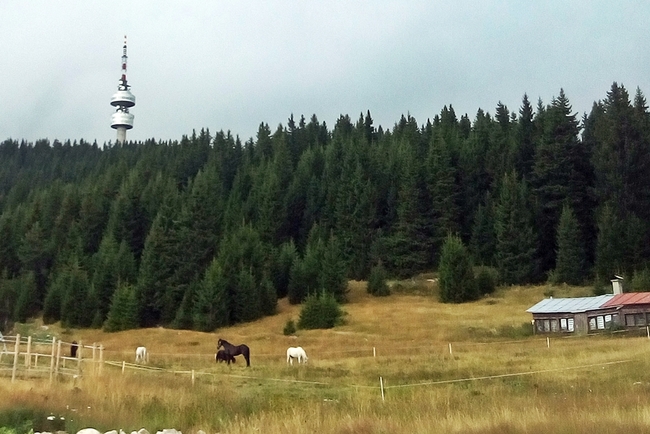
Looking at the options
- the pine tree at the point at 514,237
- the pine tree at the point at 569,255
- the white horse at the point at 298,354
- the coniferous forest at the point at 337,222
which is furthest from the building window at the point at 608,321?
the pine tree at the point at 514,237

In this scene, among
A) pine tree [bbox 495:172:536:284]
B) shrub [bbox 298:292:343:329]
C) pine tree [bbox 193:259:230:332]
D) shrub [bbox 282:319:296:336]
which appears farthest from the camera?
pine tree [bbox 495:172:536:284]

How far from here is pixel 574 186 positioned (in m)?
78.9

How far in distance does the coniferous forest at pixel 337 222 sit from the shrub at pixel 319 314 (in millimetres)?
9581

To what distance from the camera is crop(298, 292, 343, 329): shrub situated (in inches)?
2304

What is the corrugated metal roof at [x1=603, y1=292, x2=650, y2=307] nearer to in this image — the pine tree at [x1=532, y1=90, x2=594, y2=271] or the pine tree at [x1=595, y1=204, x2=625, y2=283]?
the pine tree at [x1=595, y1=204, x2=625, y2=283]

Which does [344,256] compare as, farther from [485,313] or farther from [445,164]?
[485,313]

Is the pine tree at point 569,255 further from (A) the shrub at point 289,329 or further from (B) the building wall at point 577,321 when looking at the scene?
(A) the shrub at point 289,329

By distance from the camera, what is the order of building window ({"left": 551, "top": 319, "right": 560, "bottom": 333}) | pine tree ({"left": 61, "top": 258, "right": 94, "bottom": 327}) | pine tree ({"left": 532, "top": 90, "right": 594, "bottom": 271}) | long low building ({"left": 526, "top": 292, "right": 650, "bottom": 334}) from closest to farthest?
1. long low building ({"left": 526, "top": 292, "right": 650, "bottom": 334})
2. building window ({"left": 551, "top": 319, "right": 560, "bottom": 333})
3. pine tree ({"left": 61, "top": 258, "right": 94, "bottom": 327})
4. pine tree ({"left": 532, "top": 90, "right": 594, "bottom": 271})

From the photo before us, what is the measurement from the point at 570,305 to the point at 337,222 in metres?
46.2

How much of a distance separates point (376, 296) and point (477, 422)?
5897 centimetres

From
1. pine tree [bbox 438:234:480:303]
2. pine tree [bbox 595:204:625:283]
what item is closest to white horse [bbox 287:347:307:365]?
pine tree [bbox 438:234:480:303]

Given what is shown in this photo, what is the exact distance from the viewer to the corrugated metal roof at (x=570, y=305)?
155ft

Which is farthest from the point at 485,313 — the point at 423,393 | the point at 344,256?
the point at 423,393

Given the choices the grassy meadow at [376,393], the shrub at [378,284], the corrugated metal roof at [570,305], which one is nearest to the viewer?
the grassy meadow at [376,393]
